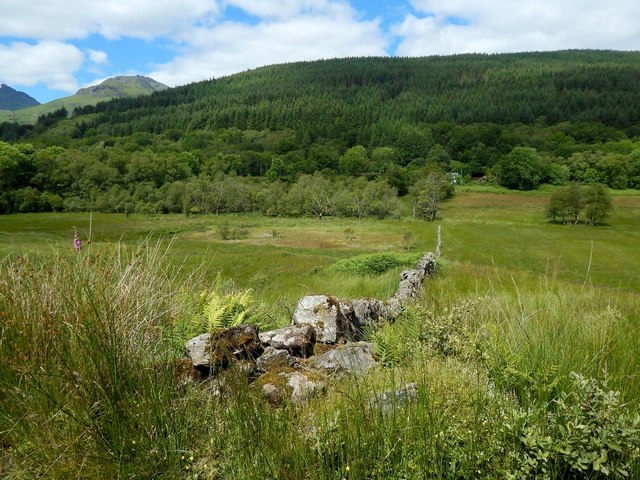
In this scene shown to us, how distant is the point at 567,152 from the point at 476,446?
169610 millimetres

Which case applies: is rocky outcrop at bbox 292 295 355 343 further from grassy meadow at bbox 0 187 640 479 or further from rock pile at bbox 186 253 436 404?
grassy meadow at bbox 0 187 640 479

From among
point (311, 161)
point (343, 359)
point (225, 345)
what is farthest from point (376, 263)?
point (311, 161)

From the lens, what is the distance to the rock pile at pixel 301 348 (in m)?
3.25

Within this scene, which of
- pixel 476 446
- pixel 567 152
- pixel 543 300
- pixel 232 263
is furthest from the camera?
pixel 567 152

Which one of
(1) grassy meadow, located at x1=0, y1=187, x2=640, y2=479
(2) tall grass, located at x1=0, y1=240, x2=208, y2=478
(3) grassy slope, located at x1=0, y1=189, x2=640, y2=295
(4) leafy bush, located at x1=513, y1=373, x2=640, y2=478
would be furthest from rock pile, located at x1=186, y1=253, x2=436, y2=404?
(3) grassy slope, located at x1=0, y1=189, x2=640, y2=295

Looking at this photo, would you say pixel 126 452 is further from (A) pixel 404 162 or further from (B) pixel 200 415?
(A) pixel 404 162

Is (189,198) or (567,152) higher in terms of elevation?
(567,152)

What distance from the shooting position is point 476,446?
2.17 meters

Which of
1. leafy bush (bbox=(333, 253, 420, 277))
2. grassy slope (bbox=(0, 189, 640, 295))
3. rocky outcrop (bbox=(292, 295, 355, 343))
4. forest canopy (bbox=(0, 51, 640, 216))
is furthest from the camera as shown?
forest canopy (bbox=(0, 51, 640, 216))

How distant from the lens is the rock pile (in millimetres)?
3246

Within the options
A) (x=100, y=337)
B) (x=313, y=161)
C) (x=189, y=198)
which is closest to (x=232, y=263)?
(x=100, y=337)

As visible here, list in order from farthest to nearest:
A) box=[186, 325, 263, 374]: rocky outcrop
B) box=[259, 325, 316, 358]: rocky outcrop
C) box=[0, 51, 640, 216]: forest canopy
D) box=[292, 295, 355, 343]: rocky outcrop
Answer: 1. box=[0, 51, 640, 216]: forest canopy
2. box=[292, 295, 355, 343]: rocky outcrop
3. box=[259, 325, 316, 358]: rocky outcrop
4. box=[186, 325, 263, 374]: rocky outcrop

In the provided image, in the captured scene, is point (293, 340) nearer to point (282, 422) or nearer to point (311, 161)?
point (282, 422)

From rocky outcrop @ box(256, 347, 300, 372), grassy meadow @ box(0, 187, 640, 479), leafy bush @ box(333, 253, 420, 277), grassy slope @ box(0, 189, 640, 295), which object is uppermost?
grassy meadow @ box(0, 187, 640, 479)
